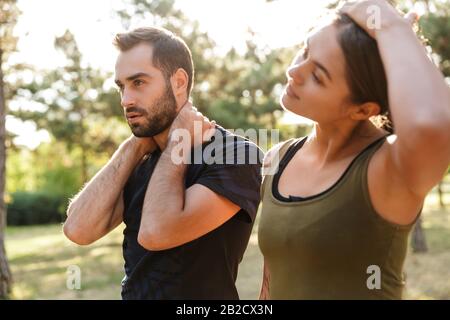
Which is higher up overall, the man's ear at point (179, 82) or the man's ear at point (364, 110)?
the man's ear at point (179, 82)

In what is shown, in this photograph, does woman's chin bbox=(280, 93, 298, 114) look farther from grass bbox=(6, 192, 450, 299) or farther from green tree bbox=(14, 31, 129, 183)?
green tree bbox=(14, 31, 129, 183)

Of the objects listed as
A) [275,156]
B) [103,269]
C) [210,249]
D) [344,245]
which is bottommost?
[103,269]

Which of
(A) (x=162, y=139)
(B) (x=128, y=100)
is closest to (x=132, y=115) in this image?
(B) (x=128, y=100)

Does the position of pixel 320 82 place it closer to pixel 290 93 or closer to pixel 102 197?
pixel 290 93

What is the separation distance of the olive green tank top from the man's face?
96 cm

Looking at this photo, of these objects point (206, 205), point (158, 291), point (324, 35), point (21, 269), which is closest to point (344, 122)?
point (324, 35)

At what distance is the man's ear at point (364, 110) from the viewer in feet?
4.83

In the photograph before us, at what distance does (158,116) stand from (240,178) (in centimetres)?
44

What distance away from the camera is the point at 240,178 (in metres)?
2.13

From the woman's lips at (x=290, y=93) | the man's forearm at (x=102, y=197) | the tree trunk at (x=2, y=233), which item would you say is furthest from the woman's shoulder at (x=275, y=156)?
the tree trunk at (x=2, y=233)

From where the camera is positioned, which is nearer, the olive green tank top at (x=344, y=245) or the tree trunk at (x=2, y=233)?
the olive green tank top at (x=344, y=245)

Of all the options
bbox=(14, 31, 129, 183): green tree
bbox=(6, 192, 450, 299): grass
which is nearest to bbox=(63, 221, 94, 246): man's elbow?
bbox=(6, 192, 450, 299): grass

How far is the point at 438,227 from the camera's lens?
17.4 meters

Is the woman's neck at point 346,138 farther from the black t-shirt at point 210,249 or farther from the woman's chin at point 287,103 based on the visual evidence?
the black t-shirt at point 210,249
